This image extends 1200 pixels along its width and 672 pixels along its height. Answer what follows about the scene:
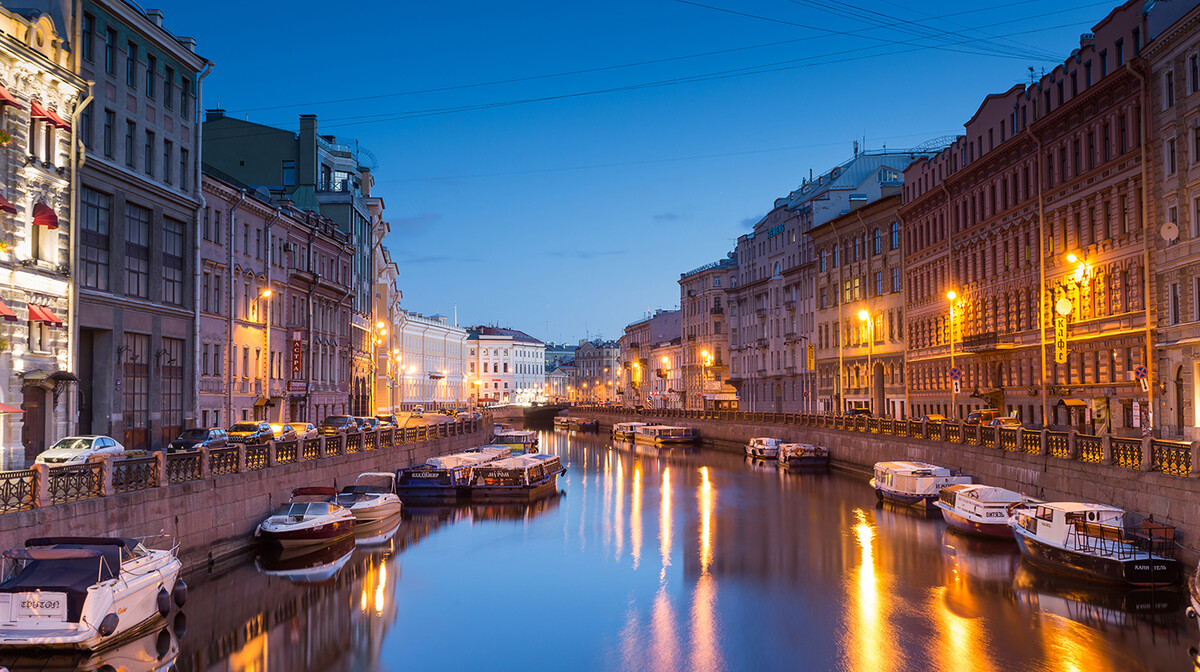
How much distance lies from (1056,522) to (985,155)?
38736 millimetres

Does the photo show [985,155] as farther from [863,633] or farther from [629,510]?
[863,633]

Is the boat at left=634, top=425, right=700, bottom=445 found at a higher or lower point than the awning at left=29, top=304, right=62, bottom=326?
lower

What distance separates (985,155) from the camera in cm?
6191

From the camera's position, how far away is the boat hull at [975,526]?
34938 mm

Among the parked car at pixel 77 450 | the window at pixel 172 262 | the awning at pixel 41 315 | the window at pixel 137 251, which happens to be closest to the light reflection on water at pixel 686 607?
the parked car at pixel 77 450

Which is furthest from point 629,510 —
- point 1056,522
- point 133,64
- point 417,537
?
point 133,64

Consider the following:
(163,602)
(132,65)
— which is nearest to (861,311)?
(132,65)

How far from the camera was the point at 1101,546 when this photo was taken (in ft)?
88.6

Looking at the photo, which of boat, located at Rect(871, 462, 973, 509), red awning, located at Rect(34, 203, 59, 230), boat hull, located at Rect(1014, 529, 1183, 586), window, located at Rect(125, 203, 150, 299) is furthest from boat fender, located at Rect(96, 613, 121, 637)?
boat, located at Rect(871, 462, 973, 509)

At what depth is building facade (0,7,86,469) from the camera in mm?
33781

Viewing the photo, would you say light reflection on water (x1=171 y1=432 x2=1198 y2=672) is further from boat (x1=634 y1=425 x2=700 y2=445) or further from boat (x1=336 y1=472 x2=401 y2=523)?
boat (x1=634 y1=425 x2=700 y2=445)

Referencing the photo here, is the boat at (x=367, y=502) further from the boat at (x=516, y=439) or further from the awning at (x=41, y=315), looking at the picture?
Answer: the boat at (x=516, y=439)

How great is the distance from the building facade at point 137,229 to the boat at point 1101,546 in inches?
1335

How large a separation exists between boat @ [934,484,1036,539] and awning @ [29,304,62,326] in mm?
33145
